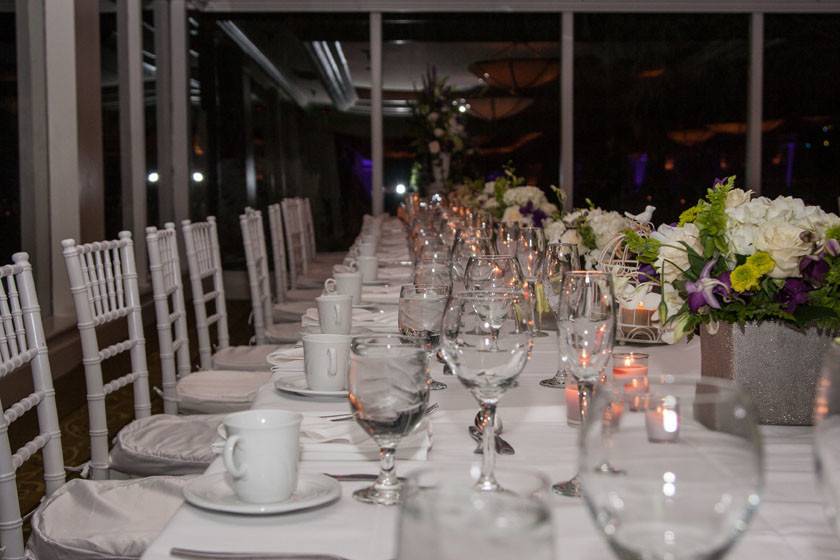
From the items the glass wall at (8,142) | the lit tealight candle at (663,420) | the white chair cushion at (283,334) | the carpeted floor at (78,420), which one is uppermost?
the glass wall at (8,142)

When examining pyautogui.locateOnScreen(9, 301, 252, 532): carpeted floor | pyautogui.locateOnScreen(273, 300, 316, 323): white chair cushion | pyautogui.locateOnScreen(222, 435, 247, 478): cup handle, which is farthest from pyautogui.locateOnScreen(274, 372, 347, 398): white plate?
pyautogui.locateOnScreen(273, 300, 316, 323): white chair cushion

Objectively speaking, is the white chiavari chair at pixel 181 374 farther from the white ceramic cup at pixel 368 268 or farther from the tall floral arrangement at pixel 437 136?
the tall floral arrangement at pixel 437 136

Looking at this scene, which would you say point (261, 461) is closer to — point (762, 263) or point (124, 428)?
point (762, 263)

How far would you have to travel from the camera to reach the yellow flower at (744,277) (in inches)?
57.7

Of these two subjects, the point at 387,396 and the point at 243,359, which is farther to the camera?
the point at 243,359

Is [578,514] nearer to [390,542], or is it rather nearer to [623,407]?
[390,542]

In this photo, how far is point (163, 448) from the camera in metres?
2.38

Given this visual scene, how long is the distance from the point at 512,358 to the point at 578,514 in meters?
0.20

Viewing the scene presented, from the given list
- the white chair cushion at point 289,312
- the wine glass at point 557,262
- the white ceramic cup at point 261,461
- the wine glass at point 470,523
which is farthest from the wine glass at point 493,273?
the white chair cushion at point 289,312

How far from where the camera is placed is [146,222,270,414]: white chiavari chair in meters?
2.92

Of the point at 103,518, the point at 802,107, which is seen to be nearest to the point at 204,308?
the point at 103,518

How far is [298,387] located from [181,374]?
1.71 m

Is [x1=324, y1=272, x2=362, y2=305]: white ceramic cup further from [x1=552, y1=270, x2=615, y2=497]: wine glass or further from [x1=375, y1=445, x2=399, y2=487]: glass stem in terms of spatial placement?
[x1=375, y1=445, x2=399, y2=487]: glass stem

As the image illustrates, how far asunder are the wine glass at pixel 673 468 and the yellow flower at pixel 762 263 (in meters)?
0.80
